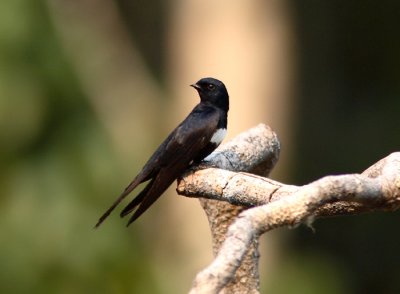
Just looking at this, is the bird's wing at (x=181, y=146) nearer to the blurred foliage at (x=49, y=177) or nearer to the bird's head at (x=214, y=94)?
the bird's head at (x=214, y=94)

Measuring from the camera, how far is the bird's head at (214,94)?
241 inches

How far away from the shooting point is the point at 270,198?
13.5 feet

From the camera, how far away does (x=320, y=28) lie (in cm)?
1286

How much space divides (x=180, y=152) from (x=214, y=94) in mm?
682

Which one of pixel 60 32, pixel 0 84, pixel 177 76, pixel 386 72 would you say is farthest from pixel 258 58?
pixel 386 72

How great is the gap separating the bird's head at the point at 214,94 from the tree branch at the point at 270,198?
128 centimetres

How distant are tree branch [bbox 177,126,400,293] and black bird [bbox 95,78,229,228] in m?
0.47

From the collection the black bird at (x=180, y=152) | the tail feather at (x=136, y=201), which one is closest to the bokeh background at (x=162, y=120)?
the black bird at (x=180, y=152)

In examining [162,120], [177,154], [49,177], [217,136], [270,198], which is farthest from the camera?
[162,120]

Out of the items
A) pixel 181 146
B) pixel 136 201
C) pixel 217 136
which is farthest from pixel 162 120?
pixel 136 201

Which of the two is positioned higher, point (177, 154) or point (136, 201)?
point (177, 154)

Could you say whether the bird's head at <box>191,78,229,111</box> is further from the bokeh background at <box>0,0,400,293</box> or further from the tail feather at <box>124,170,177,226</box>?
the bokeh background at <box>0,0,400,293</box>

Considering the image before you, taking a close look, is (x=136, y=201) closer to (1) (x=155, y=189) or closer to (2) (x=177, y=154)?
(1) (x=155, y=189)

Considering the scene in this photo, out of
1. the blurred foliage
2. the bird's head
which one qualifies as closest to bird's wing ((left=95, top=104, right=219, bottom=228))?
the bird's head
